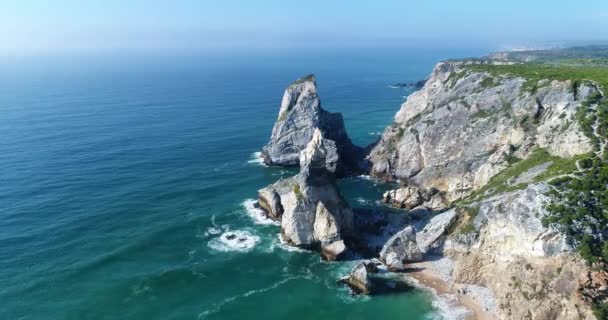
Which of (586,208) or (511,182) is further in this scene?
(511,182)

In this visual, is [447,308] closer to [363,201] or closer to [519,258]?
[519,258]

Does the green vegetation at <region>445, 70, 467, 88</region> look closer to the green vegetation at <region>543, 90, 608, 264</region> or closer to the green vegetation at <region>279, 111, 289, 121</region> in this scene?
the green vegetation at <region>279, 111, 289, 121</region>

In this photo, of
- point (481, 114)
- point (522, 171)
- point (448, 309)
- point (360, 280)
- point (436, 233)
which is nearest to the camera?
point (448, 309)

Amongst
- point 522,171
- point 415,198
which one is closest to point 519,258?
point 522,171

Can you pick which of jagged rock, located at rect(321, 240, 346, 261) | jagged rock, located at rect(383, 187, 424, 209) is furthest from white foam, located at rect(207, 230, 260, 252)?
jagged rock, located at rect(383, 187, 424, 209)

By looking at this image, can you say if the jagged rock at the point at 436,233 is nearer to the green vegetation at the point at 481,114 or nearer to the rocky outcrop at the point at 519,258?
the rocky outcrop at the point at 519,258

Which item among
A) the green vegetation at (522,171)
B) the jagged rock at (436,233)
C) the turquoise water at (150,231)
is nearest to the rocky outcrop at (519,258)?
the jagged rock at (436,233)

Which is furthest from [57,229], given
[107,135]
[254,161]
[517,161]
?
[517,161]

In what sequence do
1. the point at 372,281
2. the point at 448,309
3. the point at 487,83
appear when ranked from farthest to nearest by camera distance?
the point at 487,83
the point at 372,281
the point at 448,309
